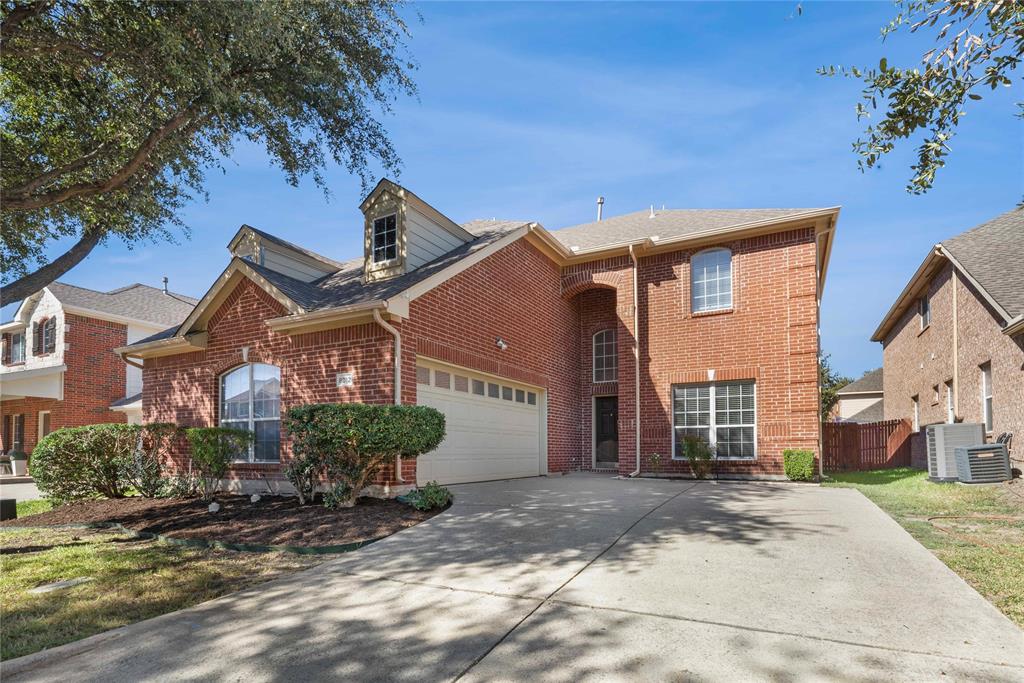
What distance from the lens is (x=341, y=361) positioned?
10.2 meters

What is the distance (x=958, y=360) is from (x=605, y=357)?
30.7 ft

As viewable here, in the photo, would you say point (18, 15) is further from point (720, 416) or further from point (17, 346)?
point (17, 346)

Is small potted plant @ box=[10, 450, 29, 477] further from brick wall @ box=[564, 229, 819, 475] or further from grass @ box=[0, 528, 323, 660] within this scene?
brick wall @ box=[564, 229, 819, 475]

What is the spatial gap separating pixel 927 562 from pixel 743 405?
8485 mm

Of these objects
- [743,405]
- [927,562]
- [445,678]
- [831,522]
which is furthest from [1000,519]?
[445,678]

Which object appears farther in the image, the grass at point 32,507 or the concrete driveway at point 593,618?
the grass at point 32,507

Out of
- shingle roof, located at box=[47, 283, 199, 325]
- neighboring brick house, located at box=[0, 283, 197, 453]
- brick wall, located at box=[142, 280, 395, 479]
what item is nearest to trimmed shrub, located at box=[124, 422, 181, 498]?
brick wall, located at box=[142, 280, 395, 479]

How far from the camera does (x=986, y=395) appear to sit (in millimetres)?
14211

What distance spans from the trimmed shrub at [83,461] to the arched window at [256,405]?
1.65 metres

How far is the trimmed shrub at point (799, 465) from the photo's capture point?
12609mm

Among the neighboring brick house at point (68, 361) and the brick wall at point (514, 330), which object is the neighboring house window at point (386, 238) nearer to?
the brick wall at point (514, 330)

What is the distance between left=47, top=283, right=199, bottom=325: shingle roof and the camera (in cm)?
2359

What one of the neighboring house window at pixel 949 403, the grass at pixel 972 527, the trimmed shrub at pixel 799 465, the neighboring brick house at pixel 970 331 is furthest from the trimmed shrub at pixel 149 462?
the neighboring house window at pixel 949 403

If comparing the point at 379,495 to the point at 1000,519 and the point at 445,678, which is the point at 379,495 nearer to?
the point at 445,678
